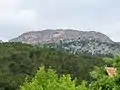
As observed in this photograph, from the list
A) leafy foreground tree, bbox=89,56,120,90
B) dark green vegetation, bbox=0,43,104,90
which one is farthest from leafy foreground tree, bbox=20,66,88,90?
dark green vegetation, bbox=0,43,104,90

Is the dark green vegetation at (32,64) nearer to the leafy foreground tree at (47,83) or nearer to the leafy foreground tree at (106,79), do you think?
the leafy foreground tree at (47,83)

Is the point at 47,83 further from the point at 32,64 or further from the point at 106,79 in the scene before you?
the point at 32,64

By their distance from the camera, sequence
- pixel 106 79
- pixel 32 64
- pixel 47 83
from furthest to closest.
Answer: pixel 32 64 < pixel 47 83 < pixel 106 79

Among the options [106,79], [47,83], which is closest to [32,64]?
[47,83]

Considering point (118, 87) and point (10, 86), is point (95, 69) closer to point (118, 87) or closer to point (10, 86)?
point (118, 87)

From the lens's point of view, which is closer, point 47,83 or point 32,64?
point 47,83

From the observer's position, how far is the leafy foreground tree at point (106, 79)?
761cm

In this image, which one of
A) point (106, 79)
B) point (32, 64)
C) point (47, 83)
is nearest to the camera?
point (106, 79)

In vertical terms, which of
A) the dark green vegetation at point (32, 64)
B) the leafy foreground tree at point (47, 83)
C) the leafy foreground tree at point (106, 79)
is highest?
the leafy foreground tree at point (106, 79)

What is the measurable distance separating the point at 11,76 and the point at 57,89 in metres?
69.1

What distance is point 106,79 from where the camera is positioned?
302 inches

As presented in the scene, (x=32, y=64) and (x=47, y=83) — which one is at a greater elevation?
(x=47, y=83)

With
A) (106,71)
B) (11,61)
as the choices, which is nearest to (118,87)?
(106,71)

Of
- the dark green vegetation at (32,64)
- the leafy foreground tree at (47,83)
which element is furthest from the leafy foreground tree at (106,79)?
the dark green vegetation at (32,64)
